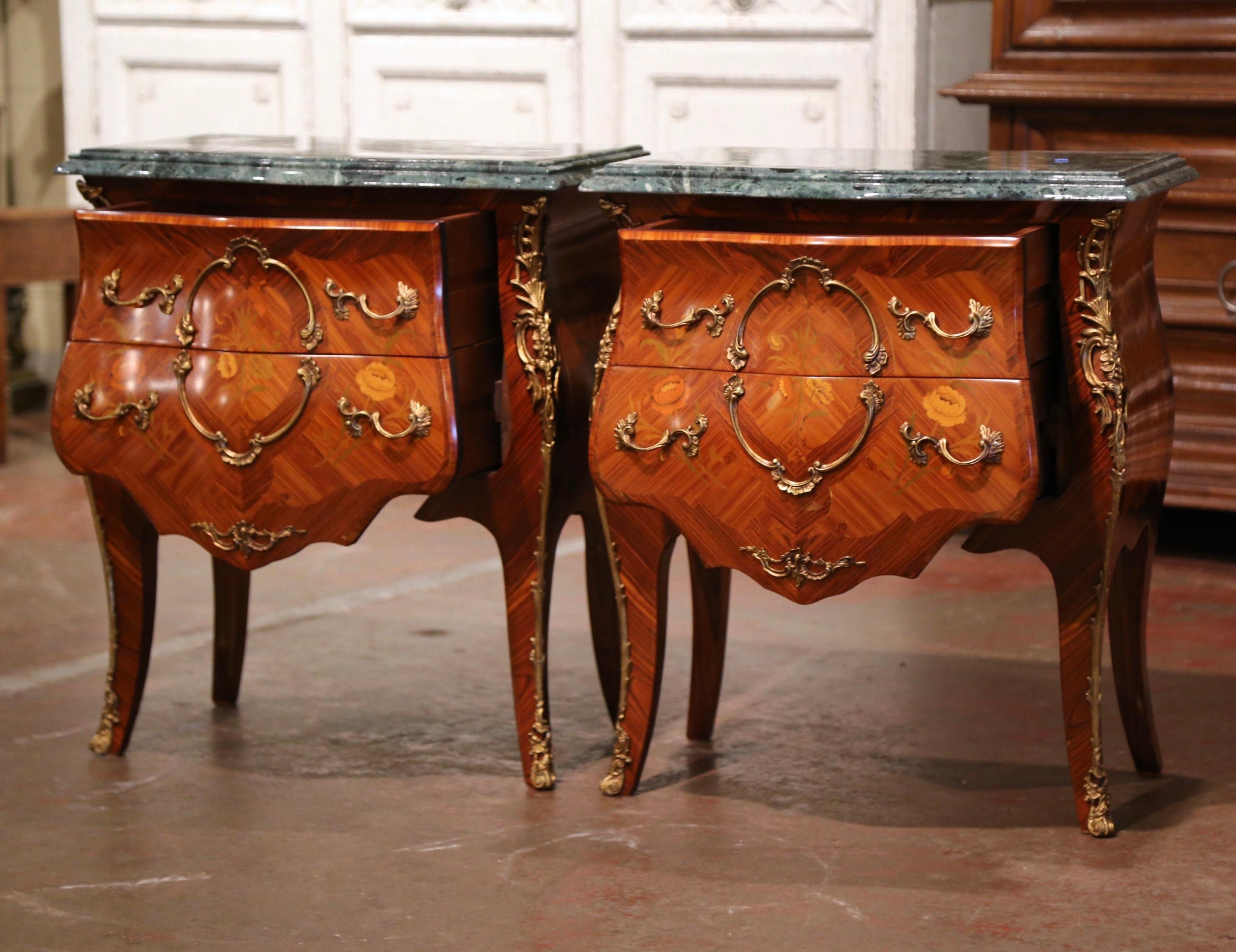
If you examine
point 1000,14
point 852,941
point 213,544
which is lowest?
point 852,941

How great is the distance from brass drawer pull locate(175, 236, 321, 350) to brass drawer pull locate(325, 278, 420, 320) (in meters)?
0.04

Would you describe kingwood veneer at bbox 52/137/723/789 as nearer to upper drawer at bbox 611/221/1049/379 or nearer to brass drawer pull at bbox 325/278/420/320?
brass drawer pull at bbox 325/278/420/320

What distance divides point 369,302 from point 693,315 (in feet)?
1.49

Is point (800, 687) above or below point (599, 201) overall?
below

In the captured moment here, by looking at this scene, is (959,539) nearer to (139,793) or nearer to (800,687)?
(800,687)

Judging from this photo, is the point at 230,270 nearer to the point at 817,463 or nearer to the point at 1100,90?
the point at 817,463

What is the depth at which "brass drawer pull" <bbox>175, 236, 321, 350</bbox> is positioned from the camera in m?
2.46

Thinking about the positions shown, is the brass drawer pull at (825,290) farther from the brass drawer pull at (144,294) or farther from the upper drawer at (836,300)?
the brass drawer pull at (144,294)

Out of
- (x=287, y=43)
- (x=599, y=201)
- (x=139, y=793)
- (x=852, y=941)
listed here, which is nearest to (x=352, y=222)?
(x=599, y=201)

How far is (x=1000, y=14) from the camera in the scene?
3818 millimetres

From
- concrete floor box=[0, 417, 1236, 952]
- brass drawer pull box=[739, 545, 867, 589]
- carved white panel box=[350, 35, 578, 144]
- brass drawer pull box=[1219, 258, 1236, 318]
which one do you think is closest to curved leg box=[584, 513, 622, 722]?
concrete floor box=[0, 417, 1236, 952]

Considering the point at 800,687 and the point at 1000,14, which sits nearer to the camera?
the point at 800,687

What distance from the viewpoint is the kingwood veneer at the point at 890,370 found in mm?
2211

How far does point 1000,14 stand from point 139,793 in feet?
7.94
